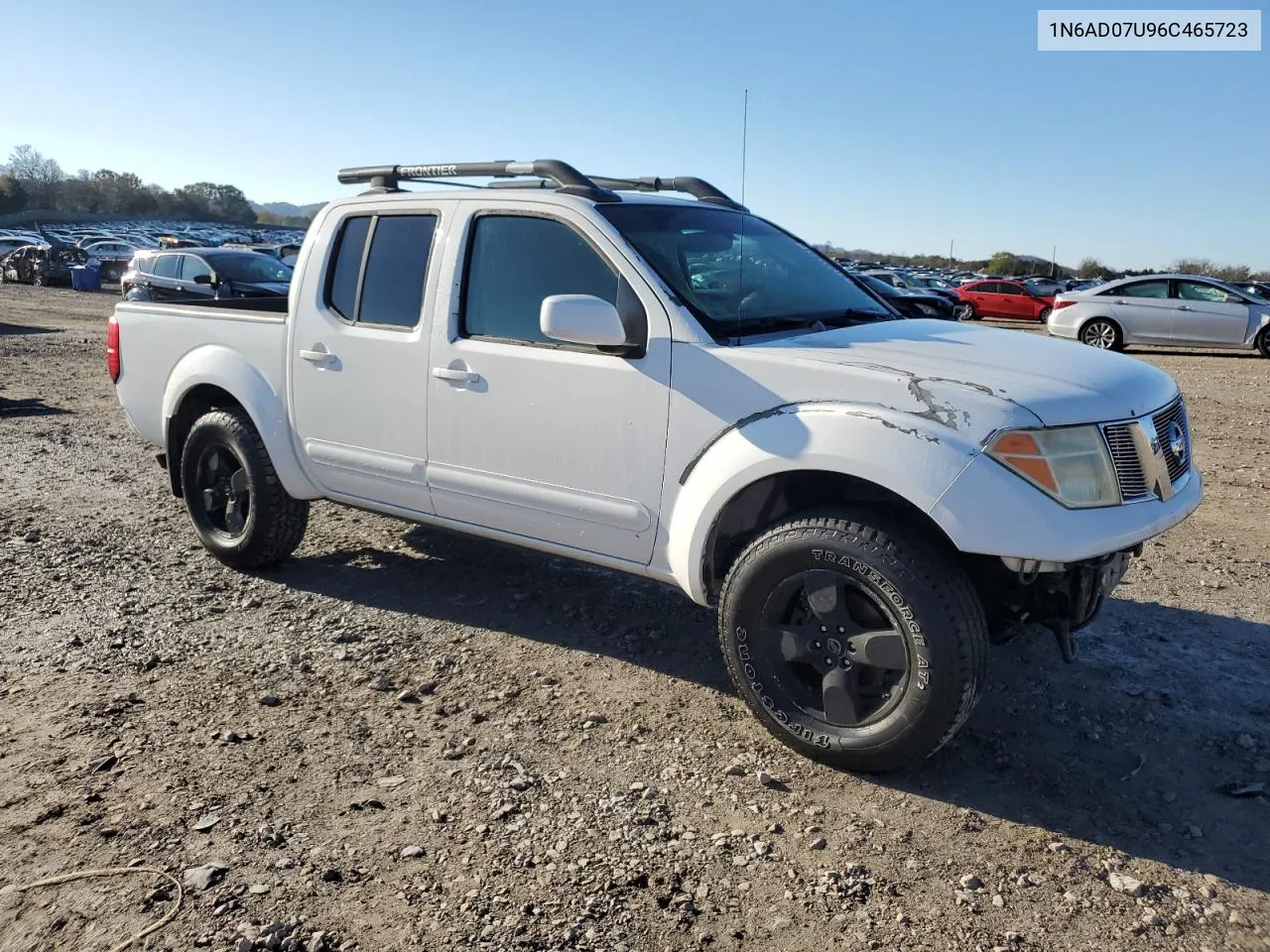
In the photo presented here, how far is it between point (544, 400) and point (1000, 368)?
1653mm

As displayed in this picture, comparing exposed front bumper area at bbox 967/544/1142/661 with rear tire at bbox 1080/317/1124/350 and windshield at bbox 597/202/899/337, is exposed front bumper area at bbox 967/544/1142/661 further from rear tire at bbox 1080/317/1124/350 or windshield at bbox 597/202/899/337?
rear tire at bbox 1080/317/1124/350

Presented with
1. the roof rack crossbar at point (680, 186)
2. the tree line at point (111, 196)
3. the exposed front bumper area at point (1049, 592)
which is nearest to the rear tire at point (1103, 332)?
the roof rack crossbar at point (680, 186)

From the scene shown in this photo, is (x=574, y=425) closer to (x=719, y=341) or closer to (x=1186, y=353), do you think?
(x=719, y=341)

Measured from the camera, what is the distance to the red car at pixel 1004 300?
3125 centimetres

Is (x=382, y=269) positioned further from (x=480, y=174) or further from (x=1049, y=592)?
(x=1049, y=592)

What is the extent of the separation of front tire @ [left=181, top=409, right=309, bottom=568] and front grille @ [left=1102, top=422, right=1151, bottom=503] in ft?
12.3

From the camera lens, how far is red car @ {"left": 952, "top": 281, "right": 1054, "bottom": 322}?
31.2 m

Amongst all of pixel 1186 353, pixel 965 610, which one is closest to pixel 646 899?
pixel 965 610

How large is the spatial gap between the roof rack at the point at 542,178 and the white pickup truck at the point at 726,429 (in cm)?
2

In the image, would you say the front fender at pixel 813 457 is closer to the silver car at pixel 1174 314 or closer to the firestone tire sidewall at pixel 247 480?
the firestone tire sidewall at pixel 247 480

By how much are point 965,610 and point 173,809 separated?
2513 mm

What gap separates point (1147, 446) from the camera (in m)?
3.17

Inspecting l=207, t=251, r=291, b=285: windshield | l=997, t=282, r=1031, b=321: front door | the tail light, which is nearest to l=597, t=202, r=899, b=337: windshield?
the tail light

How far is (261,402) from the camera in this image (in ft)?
16.1
